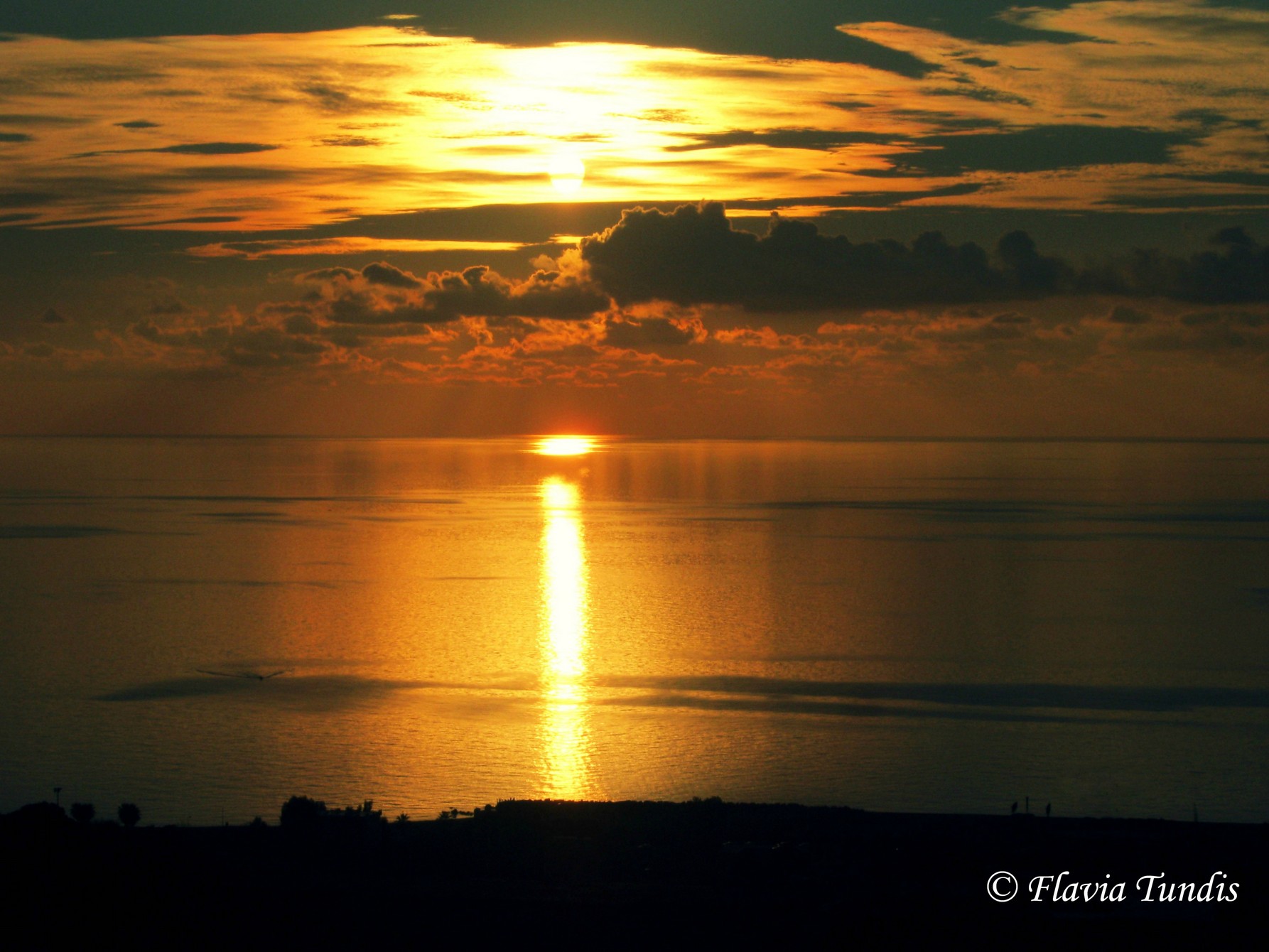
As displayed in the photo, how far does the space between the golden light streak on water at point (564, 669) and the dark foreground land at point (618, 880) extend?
8.70m

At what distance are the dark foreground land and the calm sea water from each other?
672cm

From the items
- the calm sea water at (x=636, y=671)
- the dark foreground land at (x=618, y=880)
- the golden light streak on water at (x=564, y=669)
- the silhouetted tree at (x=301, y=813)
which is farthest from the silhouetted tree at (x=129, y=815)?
the golden light streak on water at (x=564, y=669)

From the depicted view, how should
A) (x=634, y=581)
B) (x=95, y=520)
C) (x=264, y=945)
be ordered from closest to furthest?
1. (x=264, y=945)
2. (x=634, y=581)
3. (x=95, y=520)

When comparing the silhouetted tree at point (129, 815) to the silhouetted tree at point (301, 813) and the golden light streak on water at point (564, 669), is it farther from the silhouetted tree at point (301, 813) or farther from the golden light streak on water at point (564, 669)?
the golden light streak on water at point (564, 669)

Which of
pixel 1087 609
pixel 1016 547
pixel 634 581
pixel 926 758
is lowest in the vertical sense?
pixel 926 758

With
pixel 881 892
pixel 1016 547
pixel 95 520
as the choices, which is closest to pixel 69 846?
pixel 881 892

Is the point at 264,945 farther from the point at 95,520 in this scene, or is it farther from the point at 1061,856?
the point at 95,520

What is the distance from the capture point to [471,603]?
81.0 m

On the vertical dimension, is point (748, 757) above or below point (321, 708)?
below

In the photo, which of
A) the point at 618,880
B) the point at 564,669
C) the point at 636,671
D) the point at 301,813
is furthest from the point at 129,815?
the point at 636,671

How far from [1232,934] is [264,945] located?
64.5 ft

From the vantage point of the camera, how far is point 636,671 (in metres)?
60.0

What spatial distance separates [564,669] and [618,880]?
3209cm

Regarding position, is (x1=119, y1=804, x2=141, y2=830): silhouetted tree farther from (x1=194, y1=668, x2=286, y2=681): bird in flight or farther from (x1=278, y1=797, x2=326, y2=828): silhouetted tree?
(x1=194, y1=668, x2=286, y2=681): bird in flight
